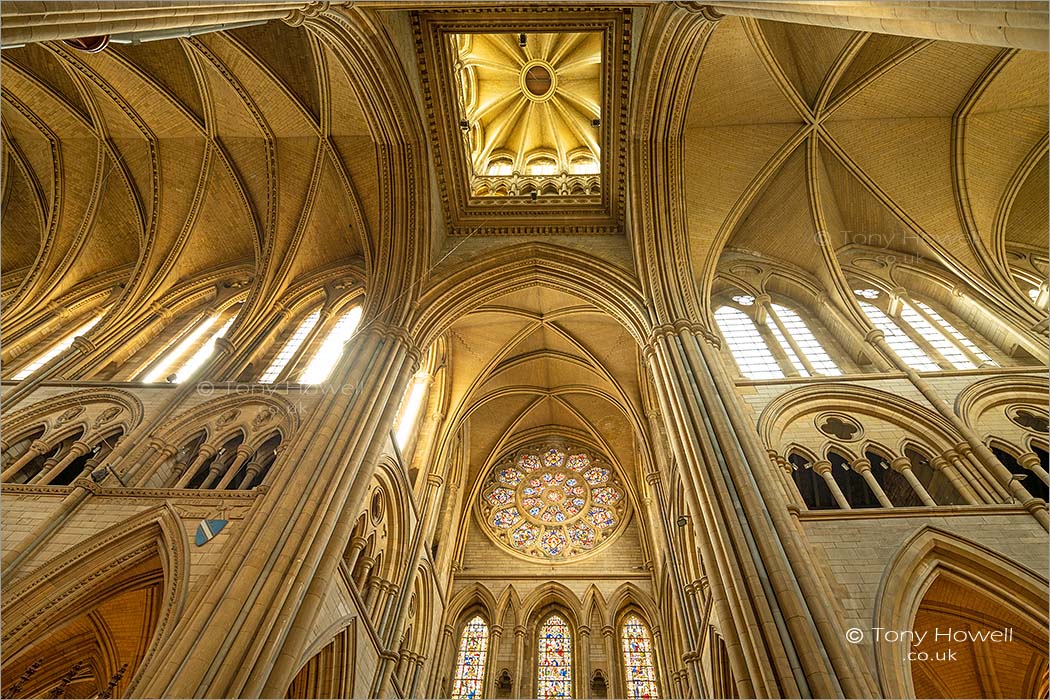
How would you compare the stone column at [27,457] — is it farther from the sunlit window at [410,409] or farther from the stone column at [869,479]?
the stone column at [869,479]

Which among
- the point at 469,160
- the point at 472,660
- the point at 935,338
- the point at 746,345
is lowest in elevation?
the point at 472,660

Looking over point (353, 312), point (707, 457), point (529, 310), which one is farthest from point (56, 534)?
point (529, 310)

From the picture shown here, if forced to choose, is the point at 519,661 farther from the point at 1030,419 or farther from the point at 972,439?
the point at 1030,419

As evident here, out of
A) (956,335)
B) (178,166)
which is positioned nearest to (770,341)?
(956,335)

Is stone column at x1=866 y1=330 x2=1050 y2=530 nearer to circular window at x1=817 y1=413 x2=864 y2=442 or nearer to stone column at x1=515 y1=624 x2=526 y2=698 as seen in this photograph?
circular window at x1=817 y1=413 x2=864 y2=442

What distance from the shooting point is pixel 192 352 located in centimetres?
1265

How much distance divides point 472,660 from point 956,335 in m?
12.1

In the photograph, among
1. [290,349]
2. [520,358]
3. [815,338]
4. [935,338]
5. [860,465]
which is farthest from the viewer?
[520,358]

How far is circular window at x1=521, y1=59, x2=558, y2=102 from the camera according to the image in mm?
18000

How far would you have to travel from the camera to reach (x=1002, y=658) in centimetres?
801

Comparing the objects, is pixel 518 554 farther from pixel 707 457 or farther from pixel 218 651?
pixel 218 651

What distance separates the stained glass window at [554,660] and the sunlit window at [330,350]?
25.9 ft

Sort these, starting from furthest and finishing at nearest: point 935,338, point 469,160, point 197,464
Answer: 1. point 469,160
2. point 935,338
3. point 197,464

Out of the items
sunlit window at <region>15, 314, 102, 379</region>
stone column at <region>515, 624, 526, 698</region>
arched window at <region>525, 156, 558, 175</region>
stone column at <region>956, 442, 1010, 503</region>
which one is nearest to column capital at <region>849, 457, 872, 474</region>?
stone column at <region>956, 442, 1010, 503</region>
